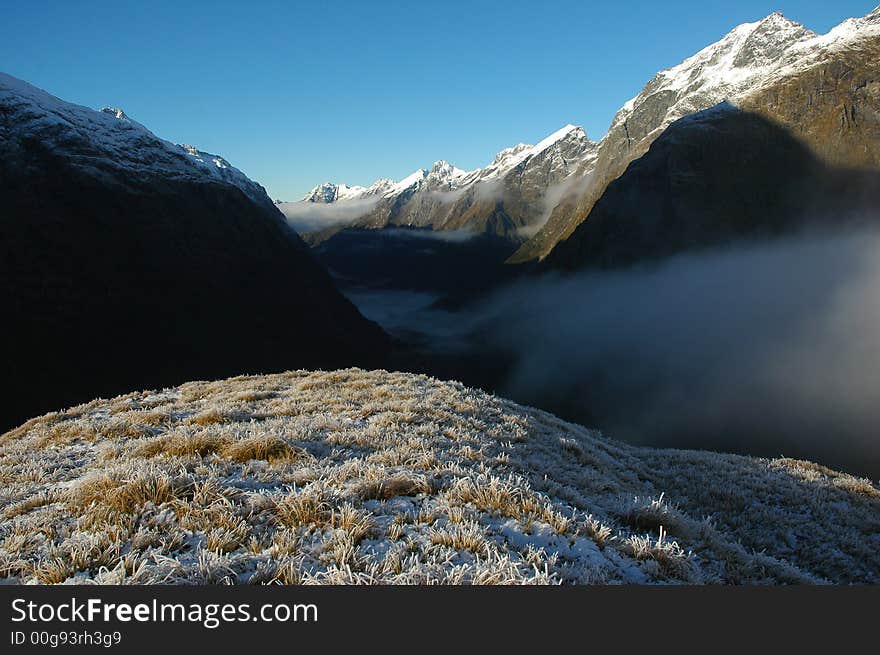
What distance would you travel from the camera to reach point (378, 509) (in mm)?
5891

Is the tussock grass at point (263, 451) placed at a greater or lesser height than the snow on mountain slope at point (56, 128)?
lesser

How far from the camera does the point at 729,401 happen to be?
183500 millimetres

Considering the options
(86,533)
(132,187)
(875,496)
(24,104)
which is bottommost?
(875,496)

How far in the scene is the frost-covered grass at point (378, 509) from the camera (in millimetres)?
4617

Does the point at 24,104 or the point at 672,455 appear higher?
the point at 24,104

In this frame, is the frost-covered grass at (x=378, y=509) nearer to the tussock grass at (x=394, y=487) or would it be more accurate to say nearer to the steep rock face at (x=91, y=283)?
the tussock grass at (x=394, y=487)

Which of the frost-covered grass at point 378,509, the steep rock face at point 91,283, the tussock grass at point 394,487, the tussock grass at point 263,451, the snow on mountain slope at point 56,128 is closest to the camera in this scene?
the frost-covered grass at point 378,509

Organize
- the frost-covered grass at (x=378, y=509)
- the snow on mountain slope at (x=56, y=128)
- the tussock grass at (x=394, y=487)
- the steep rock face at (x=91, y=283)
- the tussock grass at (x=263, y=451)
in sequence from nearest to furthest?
the frost-covered grass at (x=378, y=509) → the tussock grass at (x=394, y=487) → the tussock grass at (x=263, y=451) → the steep rock face at (x=91, y=283) → the snow on mountain slope at (x=56, y=128)

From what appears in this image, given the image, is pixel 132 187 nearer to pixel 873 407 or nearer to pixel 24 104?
pixel 24 104

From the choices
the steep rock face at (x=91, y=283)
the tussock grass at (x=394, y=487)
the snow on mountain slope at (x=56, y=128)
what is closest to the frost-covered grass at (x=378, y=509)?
the tussock grass at (x=394, y=487)

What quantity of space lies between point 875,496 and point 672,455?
20.1ft

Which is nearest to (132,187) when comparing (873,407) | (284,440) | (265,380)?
(265,380)

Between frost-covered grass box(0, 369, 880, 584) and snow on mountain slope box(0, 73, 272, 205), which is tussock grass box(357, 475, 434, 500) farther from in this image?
snow on mountain slope box(0, 73, 272, 205)

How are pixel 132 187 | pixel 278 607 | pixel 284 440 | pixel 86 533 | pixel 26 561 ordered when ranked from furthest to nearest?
pixel 132 187 → pixel 284 440 → pixel 86 533 → pixel 26 561 → pixel 278 607
